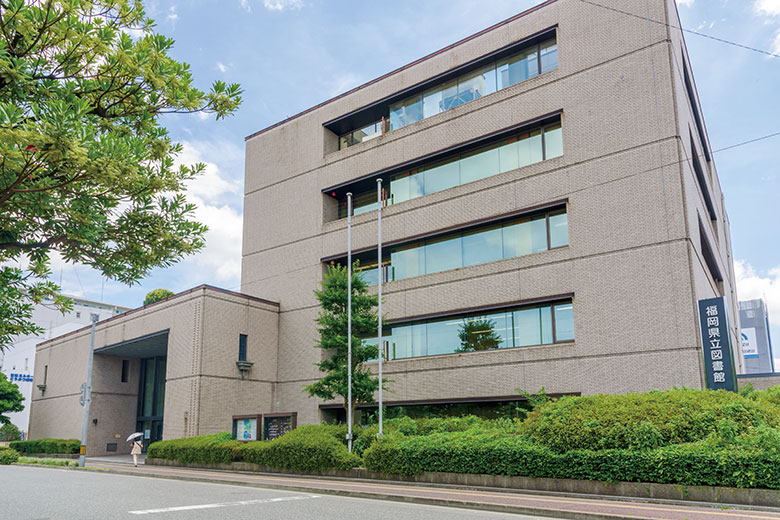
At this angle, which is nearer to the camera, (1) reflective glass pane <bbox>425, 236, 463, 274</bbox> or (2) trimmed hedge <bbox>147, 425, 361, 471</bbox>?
(2) trimmed hedge <bbox>147, 425, 361, 471</bbox>

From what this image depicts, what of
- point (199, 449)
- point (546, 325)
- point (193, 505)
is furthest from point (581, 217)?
point (199, 449)

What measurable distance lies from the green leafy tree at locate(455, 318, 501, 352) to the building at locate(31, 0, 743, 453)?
0.09 m

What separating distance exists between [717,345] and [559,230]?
781 centimetres

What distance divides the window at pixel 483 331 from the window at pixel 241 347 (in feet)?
22.8

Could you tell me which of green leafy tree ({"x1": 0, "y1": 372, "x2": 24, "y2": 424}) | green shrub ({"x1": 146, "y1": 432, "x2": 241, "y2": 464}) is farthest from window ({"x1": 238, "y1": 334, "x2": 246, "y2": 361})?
green leafy tree ({"x1": 0, "y1": 372, "x2": 24, "y2": 424})

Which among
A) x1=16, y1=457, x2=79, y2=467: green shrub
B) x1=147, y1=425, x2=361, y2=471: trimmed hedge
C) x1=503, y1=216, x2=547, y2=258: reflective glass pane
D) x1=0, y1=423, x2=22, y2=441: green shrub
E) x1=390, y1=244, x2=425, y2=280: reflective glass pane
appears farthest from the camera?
x1=0, y1=423, x2=22, y2=441: green shrub

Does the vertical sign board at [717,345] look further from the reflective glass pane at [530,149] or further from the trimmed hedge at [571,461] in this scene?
the reflective glass pane at [530,149]

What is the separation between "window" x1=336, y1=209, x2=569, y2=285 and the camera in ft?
88.0

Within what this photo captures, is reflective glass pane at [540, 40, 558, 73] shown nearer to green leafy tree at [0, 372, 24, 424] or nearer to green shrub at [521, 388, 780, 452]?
green shrub at [521, 388, 780, 452]

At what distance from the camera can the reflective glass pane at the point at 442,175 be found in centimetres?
3045

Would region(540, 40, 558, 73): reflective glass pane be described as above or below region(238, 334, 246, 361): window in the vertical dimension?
above

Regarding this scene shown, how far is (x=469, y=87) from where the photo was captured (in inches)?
1218

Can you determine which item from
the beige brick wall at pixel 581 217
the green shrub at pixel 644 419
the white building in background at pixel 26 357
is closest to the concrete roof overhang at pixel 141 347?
the beige brick wall at pixel 581 217

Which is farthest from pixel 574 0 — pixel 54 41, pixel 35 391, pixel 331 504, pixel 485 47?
pixel 35 391
